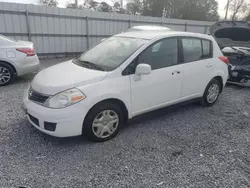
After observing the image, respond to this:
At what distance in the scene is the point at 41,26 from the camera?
30.6 feet

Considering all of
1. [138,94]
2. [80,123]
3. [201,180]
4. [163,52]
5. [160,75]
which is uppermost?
[163,52]

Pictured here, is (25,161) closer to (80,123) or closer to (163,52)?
(80,123)

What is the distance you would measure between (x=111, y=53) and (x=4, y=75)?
370cm

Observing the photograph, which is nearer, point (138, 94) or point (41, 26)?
point (138, 94)

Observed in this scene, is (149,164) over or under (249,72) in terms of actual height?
under

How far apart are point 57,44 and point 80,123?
26.7 feet

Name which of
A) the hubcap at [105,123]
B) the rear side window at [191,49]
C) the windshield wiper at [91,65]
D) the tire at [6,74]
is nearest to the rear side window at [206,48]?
the rear side window at [191,49]

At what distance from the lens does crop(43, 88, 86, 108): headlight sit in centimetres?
275

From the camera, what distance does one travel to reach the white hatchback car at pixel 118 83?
9.18ft

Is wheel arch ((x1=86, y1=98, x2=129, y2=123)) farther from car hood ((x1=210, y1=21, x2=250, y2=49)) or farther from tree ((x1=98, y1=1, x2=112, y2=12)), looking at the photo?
tree ((x1=98, y1=1, x2=112, y2=12))

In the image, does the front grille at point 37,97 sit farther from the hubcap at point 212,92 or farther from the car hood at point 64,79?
the hubcap at point 212,92

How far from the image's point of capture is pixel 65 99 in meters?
2.76

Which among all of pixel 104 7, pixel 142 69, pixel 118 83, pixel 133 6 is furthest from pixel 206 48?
pixel 133 6

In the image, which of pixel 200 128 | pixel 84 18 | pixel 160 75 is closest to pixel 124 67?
pixel 160 75
